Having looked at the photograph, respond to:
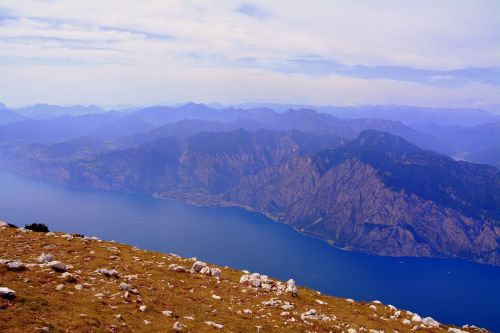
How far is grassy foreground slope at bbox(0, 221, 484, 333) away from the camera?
20000 mm

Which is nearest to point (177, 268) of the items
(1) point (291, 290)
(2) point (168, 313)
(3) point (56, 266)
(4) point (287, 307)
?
(1) point (291, 290)

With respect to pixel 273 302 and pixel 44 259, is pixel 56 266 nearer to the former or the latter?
pixel 44 259

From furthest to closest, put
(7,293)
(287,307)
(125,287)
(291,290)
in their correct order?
(291,290), (287,307), (125,287), (7,293)

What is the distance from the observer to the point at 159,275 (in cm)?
3159

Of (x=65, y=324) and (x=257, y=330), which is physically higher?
(x=65, y=324)

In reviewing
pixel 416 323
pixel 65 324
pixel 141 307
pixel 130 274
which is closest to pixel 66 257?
pixel 130 274

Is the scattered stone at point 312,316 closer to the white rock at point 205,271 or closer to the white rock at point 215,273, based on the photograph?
the white rock at point 215,273

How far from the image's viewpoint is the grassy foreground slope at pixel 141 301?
20.0 m

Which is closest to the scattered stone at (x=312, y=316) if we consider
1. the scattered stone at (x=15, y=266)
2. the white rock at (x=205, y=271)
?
the white rock at (x=205, y=271)

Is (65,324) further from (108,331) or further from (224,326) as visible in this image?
(224,326)

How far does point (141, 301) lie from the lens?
2448 cm

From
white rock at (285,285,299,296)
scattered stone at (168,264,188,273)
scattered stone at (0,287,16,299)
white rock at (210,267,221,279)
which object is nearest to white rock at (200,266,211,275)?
white rock at (210,267,221,279)

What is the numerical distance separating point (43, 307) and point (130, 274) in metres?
10.7

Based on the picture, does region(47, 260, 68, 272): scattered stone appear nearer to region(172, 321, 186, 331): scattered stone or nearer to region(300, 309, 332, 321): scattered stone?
region(172, 321, 186, 331): scattered stone
